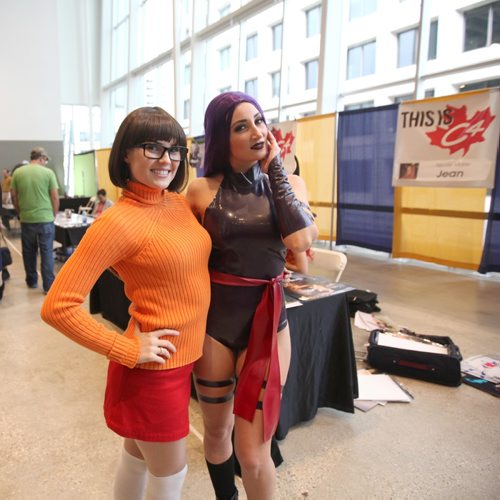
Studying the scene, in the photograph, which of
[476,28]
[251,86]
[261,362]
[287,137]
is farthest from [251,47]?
[261,362]

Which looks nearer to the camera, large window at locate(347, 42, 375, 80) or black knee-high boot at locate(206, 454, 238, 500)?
black knee-high boot at locate(206, 454, 238, 500)

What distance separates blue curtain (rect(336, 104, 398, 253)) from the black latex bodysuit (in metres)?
4.60

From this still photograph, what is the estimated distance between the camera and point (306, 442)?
2031mm

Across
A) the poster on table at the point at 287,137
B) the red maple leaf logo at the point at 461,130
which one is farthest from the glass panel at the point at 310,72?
the red maple leaf logo at the point at 461,130

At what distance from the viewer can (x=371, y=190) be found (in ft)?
18.4

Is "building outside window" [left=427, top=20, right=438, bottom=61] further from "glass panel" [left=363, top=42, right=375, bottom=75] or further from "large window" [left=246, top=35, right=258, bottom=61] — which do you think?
"large window" [left=246, top=35, right=258, bottom=61]

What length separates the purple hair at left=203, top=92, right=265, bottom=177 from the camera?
115 centimetres

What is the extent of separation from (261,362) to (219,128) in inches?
26.7

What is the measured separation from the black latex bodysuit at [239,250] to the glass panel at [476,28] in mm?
5666

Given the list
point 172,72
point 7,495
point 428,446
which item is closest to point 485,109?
point 428,446

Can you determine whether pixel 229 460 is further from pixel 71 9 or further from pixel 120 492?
pixel 71 9

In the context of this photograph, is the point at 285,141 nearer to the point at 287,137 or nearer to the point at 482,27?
the point at 287,137

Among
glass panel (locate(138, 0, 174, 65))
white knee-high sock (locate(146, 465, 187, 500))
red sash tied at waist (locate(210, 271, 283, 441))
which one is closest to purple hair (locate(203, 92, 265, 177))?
red sash tied at waist (locate(210, 271, 283, 441))

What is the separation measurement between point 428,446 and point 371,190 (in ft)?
13.4
